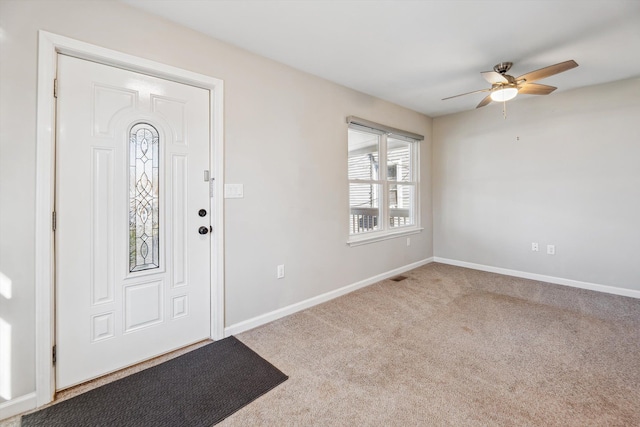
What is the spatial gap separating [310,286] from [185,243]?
1364mm

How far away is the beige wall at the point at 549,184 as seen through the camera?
3.22m

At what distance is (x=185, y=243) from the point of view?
220 cm

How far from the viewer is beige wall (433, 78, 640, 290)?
3.22 meters

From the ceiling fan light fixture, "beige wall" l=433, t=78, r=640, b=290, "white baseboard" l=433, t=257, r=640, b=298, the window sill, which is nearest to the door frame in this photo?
the window sill

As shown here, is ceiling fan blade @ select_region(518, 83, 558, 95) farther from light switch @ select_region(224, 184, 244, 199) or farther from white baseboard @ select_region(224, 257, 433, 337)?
light switch @ select_region(224, 184, 244, 199)

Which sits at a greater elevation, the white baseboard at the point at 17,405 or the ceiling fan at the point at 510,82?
the ceiling fan at the point at 510,82

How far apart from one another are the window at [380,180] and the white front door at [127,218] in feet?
6.11

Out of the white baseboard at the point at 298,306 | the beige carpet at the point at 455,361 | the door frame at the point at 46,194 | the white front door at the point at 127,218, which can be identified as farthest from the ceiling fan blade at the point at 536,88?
the door frame at the point at 46,194

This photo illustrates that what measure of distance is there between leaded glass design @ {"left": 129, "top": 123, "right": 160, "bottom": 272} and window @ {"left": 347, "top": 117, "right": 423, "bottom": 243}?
2104 millimetres

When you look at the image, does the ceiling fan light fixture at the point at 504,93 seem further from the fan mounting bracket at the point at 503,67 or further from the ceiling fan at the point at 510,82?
the fan mounting bracket at the point at 503,67

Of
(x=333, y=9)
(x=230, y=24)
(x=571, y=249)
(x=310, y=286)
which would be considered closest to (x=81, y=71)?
(x=230, y=24)

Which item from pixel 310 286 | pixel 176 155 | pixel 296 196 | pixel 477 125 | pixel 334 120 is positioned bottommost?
pixel 310 286

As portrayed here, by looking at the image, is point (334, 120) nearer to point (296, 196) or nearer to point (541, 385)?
point (296, 196)

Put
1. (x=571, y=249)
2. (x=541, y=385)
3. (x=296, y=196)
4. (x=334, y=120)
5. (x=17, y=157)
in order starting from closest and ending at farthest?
(x=17, y=157)
(x=541, y=385)
(x=296, y=196)
(x=334, y=120)
(x=571, y=249)
